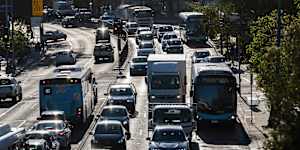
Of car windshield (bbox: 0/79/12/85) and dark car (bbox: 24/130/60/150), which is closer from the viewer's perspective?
dark car (bbox: 24/130/60/150)

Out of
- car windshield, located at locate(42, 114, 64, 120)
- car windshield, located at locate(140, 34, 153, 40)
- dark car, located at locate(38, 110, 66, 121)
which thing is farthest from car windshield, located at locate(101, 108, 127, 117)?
car windshield, located at locate(140, 34, 153, 40)

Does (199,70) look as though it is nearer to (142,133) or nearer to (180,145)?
(142,133)

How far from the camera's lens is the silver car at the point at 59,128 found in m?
35.8

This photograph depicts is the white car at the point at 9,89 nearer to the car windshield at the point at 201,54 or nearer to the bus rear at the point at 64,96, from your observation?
the bus rear at the point at 64,96

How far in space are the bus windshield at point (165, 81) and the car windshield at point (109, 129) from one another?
11.5 meters

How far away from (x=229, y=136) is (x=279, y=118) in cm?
2118

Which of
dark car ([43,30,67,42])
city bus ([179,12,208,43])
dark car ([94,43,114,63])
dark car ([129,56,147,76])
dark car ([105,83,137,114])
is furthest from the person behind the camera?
dark car ([43,30,67,42])

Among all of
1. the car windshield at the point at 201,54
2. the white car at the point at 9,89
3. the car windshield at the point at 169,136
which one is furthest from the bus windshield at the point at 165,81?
the car windshield at the point at 201,54

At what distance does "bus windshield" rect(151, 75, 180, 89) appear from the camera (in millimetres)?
47562

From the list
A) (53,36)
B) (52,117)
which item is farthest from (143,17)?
(52,117)

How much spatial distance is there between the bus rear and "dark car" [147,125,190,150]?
8.96 metres

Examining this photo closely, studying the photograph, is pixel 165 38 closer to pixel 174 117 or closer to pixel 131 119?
pixel 131 119

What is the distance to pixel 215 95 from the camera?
42156 mm

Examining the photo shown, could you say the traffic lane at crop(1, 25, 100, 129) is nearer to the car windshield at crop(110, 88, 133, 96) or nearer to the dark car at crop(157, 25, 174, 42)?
the car windshield at crop(110, 88, 133, 96)
